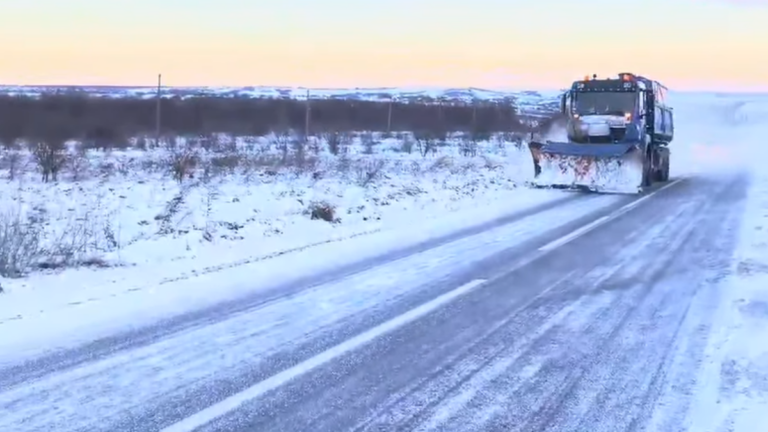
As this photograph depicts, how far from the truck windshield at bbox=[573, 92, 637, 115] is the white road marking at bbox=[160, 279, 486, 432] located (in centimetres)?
1597

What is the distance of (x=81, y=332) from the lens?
21.2 ft

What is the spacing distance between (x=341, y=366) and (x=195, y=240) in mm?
6421

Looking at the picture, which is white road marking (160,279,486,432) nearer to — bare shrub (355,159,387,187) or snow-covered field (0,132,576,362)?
snow-covered field (0,132,576,362)

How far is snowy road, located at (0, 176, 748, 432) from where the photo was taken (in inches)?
185

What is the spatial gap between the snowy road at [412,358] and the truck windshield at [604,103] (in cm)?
1330

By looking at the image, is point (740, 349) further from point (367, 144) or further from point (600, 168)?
point (367, 144)

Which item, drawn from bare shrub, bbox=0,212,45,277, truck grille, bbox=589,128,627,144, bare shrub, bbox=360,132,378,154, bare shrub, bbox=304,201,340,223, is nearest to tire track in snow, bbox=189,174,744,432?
bare shrub, bbox=0,212,45,277

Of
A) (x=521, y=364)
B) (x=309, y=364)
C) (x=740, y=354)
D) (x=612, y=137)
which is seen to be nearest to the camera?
(x=309, y=364)

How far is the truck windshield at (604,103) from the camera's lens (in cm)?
2289

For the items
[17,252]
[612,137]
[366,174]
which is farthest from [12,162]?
[612,137]

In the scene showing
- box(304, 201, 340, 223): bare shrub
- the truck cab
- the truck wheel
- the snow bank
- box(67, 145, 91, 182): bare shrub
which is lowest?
the snow bank

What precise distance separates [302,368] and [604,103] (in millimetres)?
19064

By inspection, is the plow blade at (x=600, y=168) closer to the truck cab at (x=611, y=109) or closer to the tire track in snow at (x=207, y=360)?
the truck cab at (x=611, y=109)

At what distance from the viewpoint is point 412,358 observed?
19.5ft
